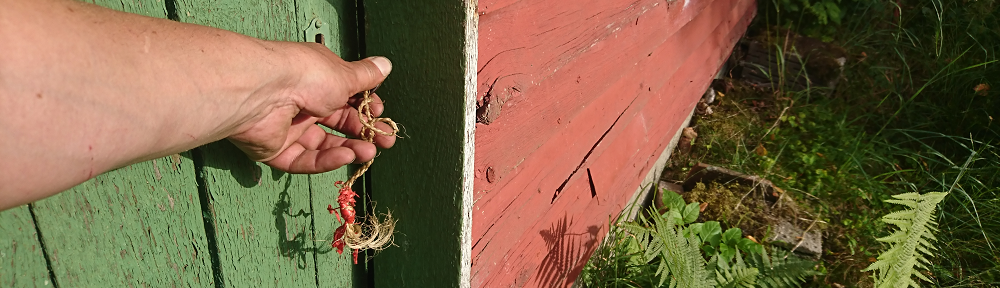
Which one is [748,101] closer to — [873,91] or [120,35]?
[873,91]

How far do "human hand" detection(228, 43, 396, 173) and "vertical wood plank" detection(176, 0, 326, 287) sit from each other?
86mm

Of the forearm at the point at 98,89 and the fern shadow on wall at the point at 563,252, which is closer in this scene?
the forearm at the point at 98,89

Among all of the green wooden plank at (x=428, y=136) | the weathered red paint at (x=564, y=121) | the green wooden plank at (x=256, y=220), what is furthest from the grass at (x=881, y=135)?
the green wooden plank at (x=256, y=220)

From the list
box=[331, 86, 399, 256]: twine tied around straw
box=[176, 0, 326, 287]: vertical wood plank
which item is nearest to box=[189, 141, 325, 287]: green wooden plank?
box=[176, 0, 326, 287]: vertical wood plank

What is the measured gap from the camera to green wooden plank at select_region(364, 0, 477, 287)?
1117 mm

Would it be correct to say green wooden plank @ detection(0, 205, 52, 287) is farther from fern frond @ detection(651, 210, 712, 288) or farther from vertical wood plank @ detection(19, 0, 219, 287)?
fern frond @ detection(651, 210, 712, 288)

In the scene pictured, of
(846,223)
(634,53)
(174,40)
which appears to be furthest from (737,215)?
(174,40)

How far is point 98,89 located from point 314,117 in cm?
44

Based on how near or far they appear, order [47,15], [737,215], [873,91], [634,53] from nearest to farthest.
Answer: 1. [47,15]
2. [634,53]
3. [737,215]
4. [873,91]

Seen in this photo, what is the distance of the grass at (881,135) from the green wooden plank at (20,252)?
2090mm

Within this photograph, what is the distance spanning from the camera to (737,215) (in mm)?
3449

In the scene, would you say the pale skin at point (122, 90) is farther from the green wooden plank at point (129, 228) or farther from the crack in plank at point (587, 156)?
the crack in plank at point (587, 156)

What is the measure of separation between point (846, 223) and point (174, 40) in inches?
146

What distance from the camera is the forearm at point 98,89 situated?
613 millimetres
